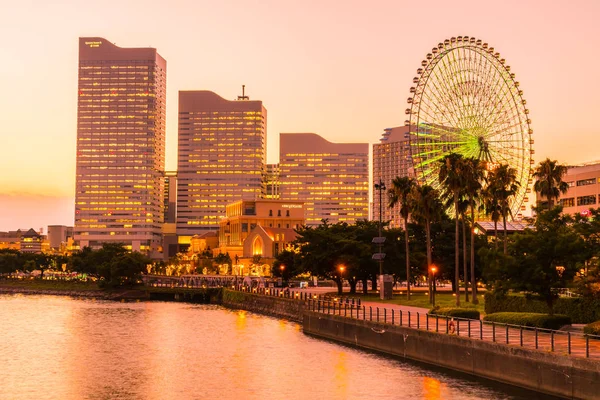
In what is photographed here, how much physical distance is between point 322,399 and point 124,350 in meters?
29.6

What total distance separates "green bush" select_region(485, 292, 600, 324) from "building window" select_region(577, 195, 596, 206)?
315ft

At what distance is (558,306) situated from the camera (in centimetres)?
6094

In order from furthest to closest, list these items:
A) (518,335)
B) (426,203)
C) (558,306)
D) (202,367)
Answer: (426,203) < (558,306) < (202,367) < (518,335)

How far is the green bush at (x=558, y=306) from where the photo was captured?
57.3 meters

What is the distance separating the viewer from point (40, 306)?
137 meters

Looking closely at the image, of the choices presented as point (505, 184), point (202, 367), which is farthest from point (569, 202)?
point (202, 367)

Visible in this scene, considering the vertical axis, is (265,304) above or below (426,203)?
below

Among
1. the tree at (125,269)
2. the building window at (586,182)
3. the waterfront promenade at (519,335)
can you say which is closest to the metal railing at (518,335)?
the waterfront promenade at (519,335)

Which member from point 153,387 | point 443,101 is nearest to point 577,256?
point 153,387

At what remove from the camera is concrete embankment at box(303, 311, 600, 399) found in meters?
38.3

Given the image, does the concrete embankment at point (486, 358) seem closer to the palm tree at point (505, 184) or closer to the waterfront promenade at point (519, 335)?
the waterfront promenade at point (519, 335)

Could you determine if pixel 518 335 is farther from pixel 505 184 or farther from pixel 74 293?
pixel 74 293

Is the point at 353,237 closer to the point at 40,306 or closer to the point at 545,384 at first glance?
the point at 40,306

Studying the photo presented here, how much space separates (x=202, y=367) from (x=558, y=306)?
90.3 ft
